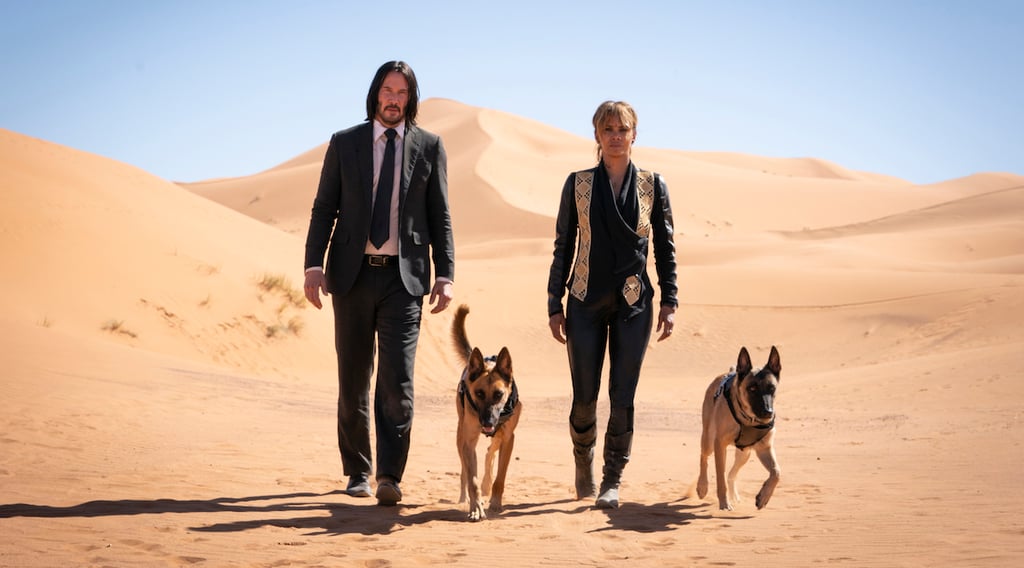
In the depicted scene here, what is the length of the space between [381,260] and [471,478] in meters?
1.50

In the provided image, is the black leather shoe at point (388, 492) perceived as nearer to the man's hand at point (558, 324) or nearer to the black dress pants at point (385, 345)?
the black dress pants at point (385, 345)

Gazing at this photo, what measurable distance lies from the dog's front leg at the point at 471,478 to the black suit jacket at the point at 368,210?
1.04 meters

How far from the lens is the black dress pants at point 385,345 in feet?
20.4

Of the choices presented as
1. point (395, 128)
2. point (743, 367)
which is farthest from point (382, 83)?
point (743, 367)

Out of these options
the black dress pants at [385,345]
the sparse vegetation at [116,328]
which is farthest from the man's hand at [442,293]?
the sparse vegetation at [116,328]

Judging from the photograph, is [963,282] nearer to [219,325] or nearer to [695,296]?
[695,296]

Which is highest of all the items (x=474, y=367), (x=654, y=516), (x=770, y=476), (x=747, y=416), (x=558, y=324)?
(x=558, y=324)

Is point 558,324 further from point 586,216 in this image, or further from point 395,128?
point 395,128

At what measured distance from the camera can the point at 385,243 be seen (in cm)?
624

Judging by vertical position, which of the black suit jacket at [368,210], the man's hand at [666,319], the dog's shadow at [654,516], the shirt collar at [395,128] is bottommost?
the dog's shadow at [654,516]

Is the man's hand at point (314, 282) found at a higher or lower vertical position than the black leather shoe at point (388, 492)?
higher

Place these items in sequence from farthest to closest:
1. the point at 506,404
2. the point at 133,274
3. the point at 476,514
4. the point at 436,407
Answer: the point at 133,274 → the point at 436,407 → the point at 506,404 → the point at 476,514

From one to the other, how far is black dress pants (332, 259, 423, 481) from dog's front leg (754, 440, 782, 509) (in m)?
2.31

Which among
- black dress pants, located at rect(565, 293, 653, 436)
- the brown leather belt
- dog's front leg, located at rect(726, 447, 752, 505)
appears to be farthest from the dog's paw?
dog's front leg, located at rect(726, 447, 752, 505)
